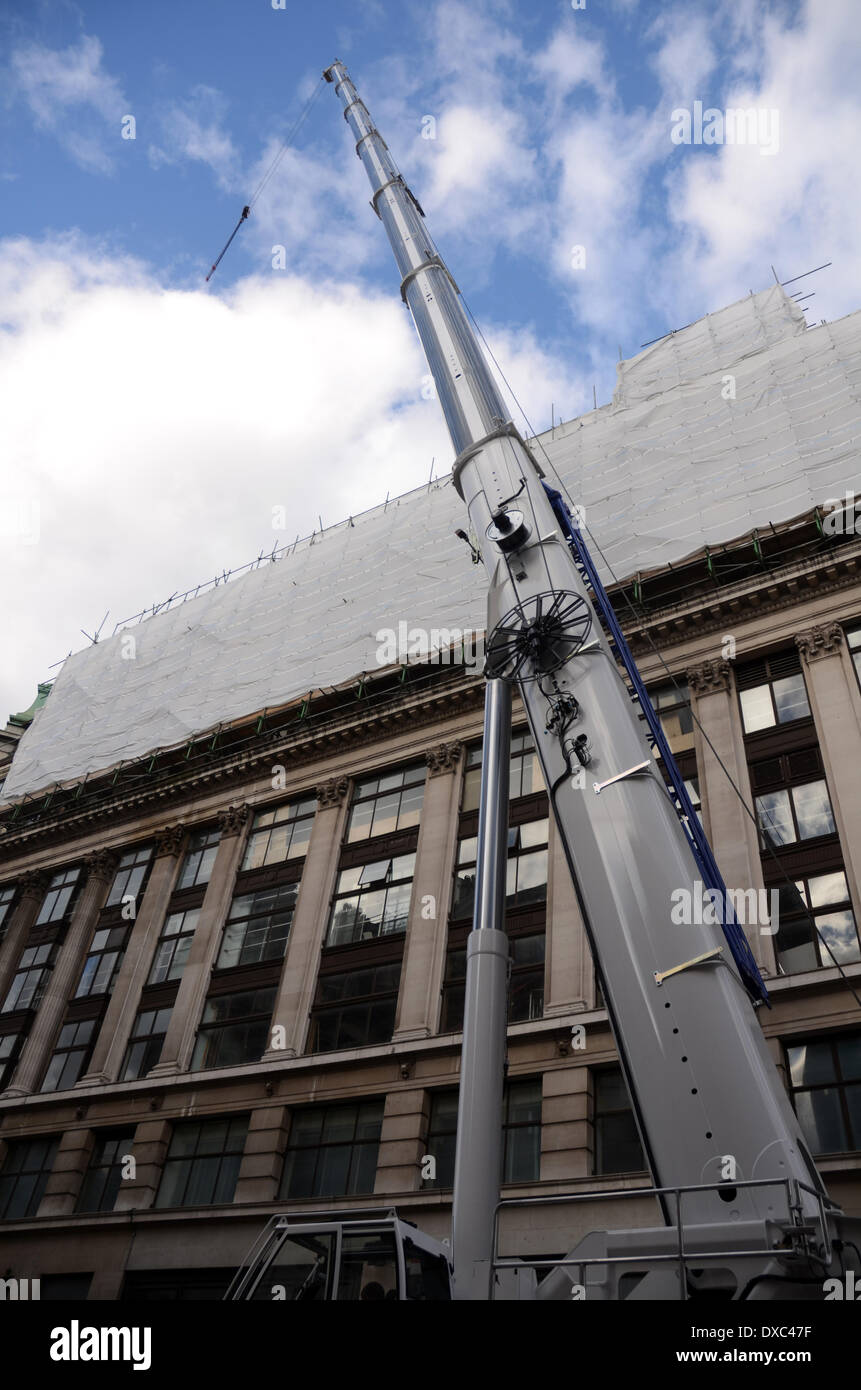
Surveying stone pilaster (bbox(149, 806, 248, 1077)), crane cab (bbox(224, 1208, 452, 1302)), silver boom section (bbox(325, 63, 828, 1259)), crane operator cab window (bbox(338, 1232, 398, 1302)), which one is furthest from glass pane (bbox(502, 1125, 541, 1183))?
silver boom section (bbox(325, 63, 828, 1259))

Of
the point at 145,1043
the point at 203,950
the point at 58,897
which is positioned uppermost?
the point at 58,897

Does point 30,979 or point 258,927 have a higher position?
point 30,979

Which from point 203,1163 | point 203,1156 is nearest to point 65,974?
point 203,1156

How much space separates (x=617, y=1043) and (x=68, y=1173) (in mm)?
28222

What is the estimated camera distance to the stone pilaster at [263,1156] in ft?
85.9

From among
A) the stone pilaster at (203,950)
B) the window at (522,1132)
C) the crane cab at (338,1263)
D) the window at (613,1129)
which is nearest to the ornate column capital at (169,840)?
the stone pilaster at (203,950)

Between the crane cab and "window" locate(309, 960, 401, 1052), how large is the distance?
18396mm

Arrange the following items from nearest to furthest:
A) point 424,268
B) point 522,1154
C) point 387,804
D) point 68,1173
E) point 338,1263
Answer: point 338,1263, point 424,268, point 522,1154, point 68,1173, point 387,804

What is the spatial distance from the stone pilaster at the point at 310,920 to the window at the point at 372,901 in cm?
51

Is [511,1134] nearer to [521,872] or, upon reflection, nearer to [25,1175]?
[521,872]

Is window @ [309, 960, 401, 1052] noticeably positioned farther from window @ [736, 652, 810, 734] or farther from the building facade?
window @ [736, 652, 810, 734]

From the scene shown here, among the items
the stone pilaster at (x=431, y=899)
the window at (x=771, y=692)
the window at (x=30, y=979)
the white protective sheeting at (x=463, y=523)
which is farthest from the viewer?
the window at (x=30, y=979)

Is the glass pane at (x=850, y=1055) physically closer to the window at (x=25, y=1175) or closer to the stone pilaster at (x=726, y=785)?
the stone pilaster at (x=726, y=785)

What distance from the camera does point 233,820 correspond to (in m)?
37.3
